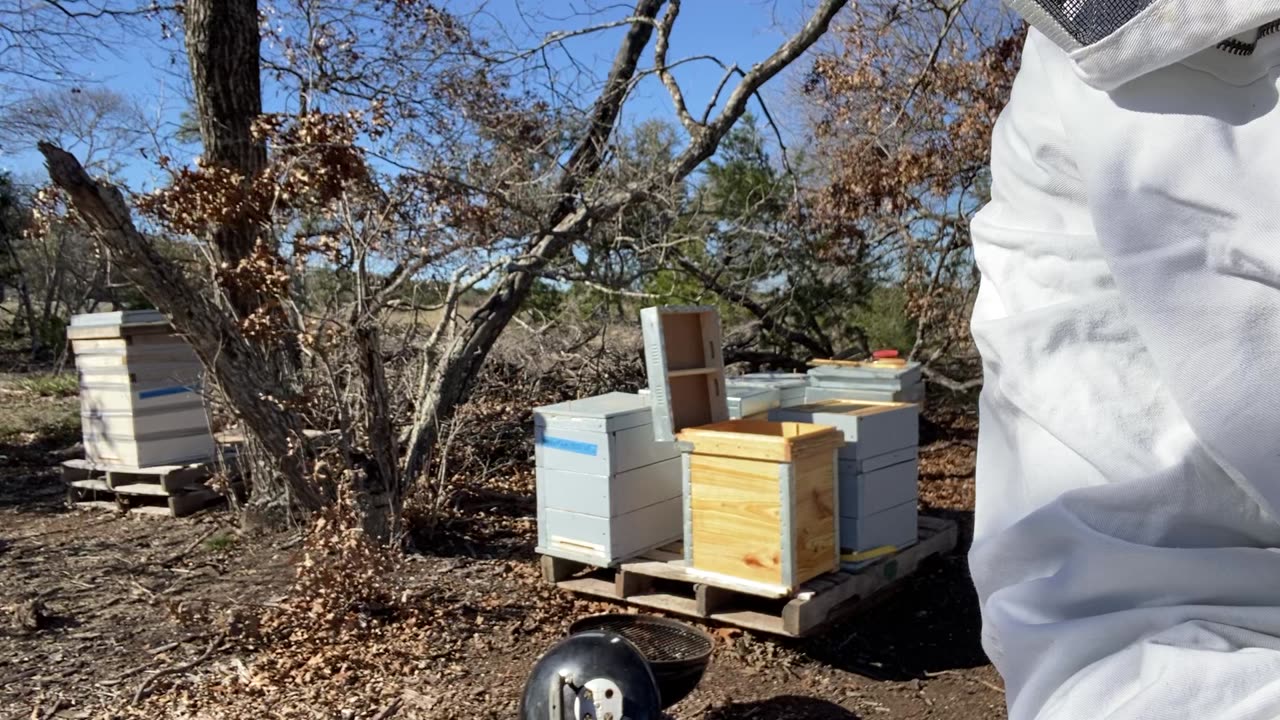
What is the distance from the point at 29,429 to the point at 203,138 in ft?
18.3

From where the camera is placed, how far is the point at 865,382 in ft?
19.3

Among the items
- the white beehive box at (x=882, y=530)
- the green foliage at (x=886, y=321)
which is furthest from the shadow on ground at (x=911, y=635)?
the green foliage at (x=886, y=321)

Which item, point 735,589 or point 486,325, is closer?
point 735,589

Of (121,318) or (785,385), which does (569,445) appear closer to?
(785,385)

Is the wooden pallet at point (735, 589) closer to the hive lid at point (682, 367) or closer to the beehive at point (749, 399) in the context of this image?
the hive lid at point (682, 367)

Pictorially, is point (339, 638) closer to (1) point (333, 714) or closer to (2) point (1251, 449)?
(1) point (333, 714)

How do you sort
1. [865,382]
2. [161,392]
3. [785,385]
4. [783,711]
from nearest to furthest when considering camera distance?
[783,711] → [785,385] → [865,382] → [161,392]

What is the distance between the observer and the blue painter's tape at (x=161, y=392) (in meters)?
6.21

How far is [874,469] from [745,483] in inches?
27.5

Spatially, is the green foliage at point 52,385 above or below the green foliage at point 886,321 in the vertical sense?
below

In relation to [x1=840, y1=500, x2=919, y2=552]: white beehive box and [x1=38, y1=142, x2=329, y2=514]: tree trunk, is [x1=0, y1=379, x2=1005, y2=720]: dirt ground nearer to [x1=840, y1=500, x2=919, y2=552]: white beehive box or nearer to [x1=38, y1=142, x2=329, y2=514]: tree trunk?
[x1=840, y1=500, x2=919, y2=552]: white beehive box

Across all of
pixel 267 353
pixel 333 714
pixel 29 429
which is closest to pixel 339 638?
pixel 333 714

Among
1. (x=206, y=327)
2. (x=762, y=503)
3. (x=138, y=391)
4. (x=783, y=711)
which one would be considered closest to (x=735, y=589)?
(x=762, y=503)

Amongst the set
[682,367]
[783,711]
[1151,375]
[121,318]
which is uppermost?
[121,318]
